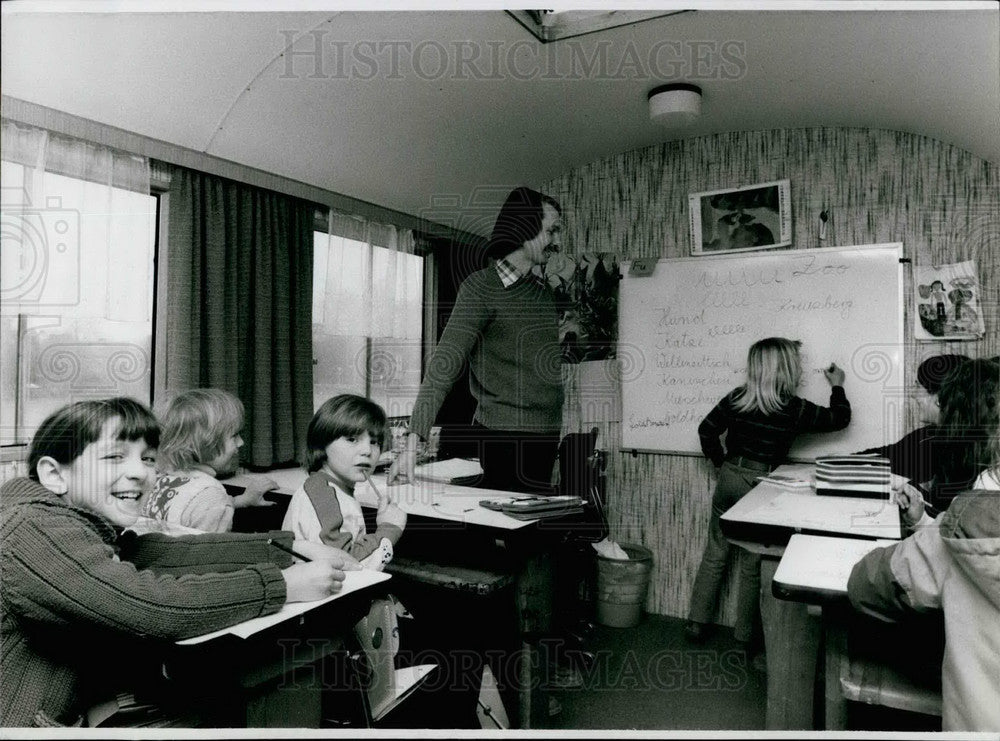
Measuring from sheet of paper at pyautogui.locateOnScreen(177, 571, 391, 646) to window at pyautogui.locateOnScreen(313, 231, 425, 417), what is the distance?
28 cm

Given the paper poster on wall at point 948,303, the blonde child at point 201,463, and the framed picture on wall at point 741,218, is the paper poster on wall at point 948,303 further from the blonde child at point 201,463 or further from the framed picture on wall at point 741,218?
the blonde child at point 201,463

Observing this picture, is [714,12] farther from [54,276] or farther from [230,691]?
[230,691]

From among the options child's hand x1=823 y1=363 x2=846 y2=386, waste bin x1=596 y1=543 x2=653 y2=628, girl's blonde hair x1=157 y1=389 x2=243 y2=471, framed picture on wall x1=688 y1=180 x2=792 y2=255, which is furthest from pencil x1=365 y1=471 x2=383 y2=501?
child's hand x1=823 y1=363 x2=846 y2=386

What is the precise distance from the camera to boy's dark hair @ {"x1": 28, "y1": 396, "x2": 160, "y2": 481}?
927mm

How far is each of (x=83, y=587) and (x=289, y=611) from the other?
0.91ft

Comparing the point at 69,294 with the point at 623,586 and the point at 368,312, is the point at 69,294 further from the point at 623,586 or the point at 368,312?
the point at 623,586

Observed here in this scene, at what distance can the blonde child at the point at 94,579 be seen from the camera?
803 mm

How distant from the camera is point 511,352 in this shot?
1.16 meters

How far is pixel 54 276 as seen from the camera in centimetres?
100

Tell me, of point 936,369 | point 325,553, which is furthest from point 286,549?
point 936,369

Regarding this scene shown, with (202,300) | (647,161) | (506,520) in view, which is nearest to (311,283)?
(202,300)

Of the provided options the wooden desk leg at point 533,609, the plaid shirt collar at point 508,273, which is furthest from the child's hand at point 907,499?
the plaid shirt collar at point 508,273

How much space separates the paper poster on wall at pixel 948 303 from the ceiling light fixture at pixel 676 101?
19.3 inches

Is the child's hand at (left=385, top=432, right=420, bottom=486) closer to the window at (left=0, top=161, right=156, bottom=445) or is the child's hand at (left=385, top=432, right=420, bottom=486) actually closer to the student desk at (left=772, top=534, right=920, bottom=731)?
the window at (left=0, top=161, right=156, bottom=445)
